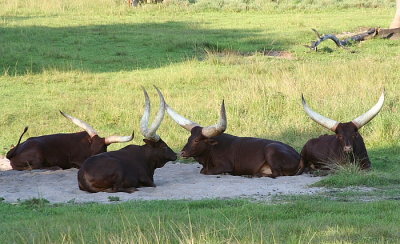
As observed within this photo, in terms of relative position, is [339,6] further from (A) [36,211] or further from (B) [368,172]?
(A) [36,211]

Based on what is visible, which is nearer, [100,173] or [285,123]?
[100,173]

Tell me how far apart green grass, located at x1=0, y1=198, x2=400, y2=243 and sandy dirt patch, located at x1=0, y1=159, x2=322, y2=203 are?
2.48 ft

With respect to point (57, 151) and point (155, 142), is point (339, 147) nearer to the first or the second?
point (155, 142)

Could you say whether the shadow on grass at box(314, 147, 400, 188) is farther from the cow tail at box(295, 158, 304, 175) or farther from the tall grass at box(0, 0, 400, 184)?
the cow tail at box(295, 158, 304, 175)

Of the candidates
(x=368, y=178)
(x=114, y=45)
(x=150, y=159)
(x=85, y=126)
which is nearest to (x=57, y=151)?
(x=85, y=126)

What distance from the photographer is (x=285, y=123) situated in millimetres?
14086

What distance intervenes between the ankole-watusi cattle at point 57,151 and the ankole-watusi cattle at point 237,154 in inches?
55.3

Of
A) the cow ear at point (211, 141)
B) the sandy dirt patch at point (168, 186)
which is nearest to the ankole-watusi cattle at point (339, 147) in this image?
the sandy dirt patch at point (168, 186)

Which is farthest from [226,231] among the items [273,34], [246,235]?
[273,34]

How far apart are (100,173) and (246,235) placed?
3576 millimetres

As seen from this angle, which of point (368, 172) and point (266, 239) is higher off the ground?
point (266, 239)

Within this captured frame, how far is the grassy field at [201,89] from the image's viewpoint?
719 cm

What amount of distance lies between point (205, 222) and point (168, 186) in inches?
115

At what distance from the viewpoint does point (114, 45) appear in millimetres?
23641
